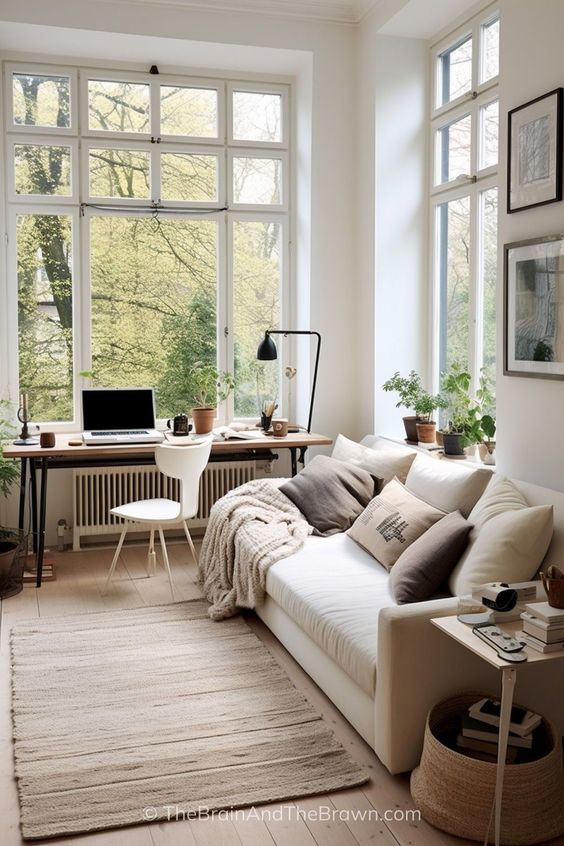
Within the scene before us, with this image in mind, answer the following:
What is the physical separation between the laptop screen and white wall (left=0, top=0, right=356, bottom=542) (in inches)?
21.8

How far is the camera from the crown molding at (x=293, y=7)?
5152 mm

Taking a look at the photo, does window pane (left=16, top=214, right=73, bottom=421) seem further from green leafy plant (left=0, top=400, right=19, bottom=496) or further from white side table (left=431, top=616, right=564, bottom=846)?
white side table (left=431, top=616, right=564, bottom=846)

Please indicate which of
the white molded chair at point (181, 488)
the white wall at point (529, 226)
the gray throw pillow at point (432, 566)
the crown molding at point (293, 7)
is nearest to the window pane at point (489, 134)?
the white wall at point (529, 226)

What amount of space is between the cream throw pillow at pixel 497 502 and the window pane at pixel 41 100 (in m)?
3.68

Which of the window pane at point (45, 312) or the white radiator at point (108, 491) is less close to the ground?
the window pane at point (45, 312)

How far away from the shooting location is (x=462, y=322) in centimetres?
503

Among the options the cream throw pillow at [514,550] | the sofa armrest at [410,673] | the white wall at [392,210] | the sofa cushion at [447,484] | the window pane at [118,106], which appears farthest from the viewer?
the window pane at [118,106]

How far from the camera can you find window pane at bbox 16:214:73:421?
5465mm

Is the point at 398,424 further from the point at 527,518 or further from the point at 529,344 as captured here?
the point at 527,518

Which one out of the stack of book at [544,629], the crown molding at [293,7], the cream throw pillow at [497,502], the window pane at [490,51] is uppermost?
the crown molding at [293,7]

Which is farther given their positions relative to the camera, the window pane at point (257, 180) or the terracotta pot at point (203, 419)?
the window pane at point (257, 180)

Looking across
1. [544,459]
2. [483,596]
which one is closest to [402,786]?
[483,596]

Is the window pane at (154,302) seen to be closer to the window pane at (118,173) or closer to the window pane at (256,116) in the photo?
the window pane at (118,173)

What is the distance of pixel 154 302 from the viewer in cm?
571
